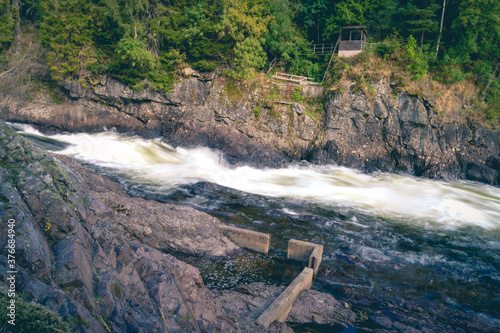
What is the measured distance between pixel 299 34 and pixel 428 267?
79.4 feet

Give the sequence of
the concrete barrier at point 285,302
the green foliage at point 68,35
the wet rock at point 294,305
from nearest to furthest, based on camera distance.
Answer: the concrete barrier at point 285,302 → the wet rock at point 294,305 → the green foliage at point 68,35

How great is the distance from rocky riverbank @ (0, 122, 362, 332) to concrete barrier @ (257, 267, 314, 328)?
0.20m

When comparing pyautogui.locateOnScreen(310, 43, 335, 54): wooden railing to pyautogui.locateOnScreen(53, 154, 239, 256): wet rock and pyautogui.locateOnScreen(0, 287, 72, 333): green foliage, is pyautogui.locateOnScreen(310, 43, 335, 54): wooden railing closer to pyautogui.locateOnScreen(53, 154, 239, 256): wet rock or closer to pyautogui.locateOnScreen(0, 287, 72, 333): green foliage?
pyautogui.locateOnScreen(53, 154, 239, 256): wet rock

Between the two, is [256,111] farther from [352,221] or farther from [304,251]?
[304,251]

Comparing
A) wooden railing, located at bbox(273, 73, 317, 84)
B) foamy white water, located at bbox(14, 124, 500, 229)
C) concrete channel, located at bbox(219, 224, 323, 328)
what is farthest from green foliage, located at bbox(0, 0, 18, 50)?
concrete channel, located at bbox(219, 224, 323, 328)

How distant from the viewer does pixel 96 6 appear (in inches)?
931

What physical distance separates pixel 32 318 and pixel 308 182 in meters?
15.8

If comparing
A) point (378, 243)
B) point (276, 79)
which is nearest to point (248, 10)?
point (276, 79)

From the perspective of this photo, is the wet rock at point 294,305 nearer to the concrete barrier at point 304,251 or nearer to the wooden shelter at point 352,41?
the concrete barrier at point 304,251

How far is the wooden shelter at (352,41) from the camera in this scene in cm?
2395

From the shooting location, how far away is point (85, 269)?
11.1 ft

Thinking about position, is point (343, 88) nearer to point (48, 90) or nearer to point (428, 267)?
Result: point (428, 267)

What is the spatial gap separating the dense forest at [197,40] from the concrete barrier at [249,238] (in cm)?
1712

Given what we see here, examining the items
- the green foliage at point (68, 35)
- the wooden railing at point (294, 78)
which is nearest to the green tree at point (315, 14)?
the wooden railing at point (294, 78)
